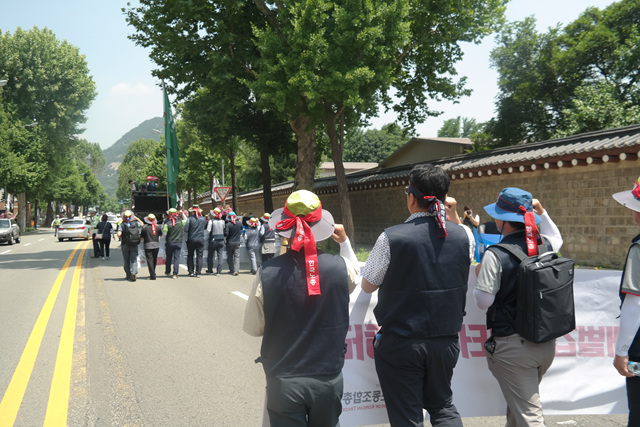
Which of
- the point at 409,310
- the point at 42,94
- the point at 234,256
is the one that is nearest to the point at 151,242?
the point at 234,256

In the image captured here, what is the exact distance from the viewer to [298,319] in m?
2.91

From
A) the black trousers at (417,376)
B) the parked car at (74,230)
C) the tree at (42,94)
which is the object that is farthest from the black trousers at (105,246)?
the tree at (42,94)

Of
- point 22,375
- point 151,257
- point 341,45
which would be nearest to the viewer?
point 22,375

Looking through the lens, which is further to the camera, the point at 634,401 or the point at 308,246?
the point at 634,401

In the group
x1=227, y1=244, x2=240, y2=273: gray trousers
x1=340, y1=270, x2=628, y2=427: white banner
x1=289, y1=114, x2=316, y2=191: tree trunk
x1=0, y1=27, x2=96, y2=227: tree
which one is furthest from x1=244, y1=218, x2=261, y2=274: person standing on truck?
x1=0, y1=27, x2=96, y2=227: tree

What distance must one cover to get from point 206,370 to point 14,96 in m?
51.8

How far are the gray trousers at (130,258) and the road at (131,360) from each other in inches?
65.6

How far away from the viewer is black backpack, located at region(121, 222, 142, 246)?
47.3 ft

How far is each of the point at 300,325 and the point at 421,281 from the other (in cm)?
74

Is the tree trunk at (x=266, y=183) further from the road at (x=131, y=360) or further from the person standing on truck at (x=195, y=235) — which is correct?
the road at (x=131, y=360)

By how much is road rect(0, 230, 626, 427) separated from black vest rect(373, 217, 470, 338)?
1.97m

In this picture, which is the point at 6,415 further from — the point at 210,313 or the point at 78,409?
the point at 210,313

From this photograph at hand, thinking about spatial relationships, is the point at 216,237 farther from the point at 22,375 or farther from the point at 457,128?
the point at 457,128

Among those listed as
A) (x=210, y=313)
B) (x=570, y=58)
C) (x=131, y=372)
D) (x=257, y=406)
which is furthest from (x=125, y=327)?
(x=570, y=58)
